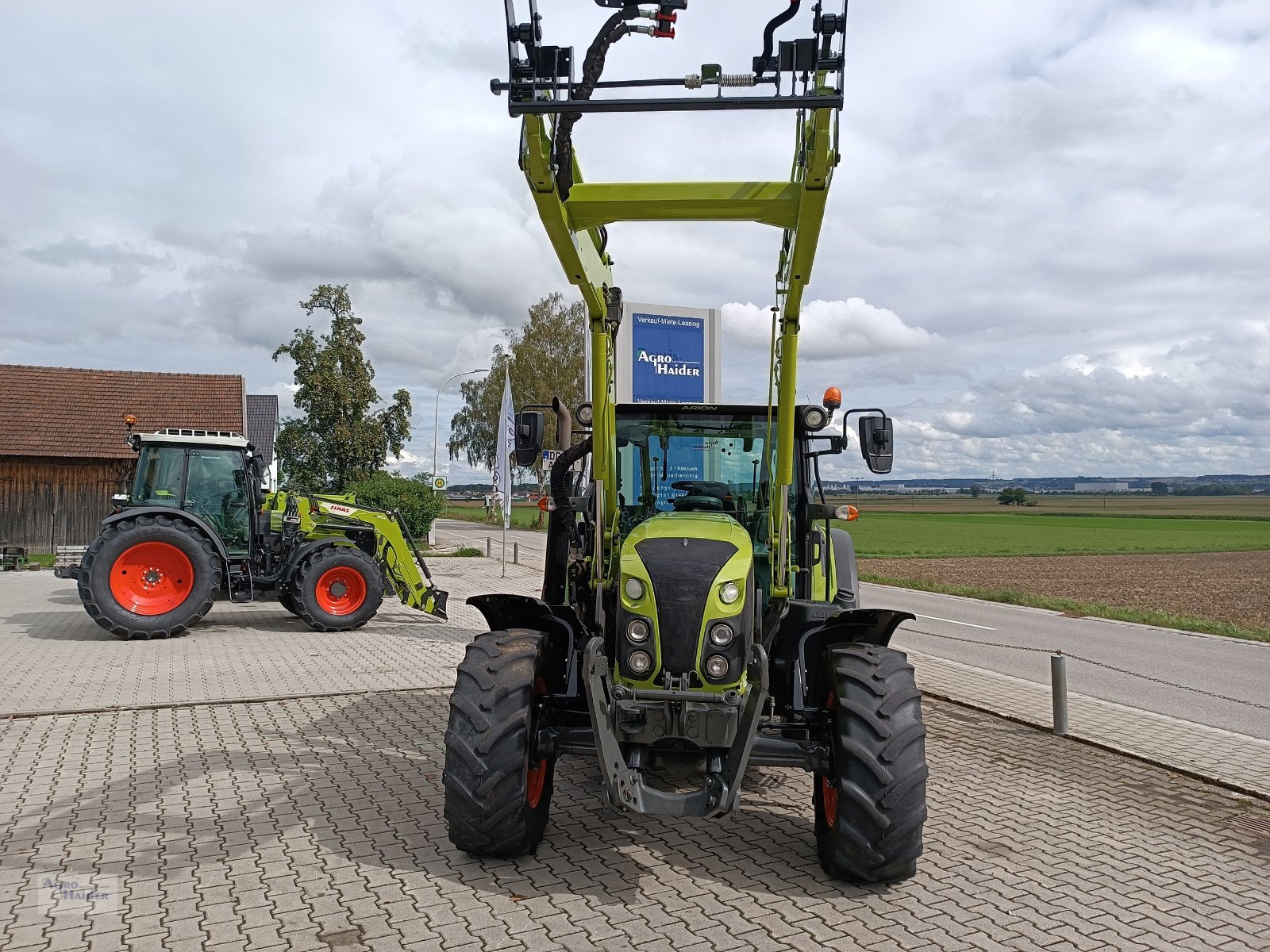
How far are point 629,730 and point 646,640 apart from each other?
402 mm

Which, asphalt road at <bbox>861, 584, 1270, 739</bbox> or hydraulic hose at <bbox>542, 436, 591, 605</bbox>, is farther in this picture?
asphalt road at <bbox>861, 584, 1270, 739</bbox>

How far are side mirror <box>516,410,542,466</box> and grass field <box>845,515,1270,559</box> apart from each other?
85.7 ft

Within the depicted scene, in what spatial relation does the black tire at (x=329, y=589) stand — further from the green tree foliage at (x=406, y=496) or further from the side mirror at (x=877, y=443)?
the green tree foliage at (x=406, y=496)

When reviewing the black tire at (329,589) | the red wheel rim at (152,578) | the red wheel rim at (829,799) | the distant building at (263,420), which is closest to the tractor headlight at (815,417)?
the red wheel rim at (829,799)

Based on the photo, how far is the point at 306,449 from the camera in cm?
2681

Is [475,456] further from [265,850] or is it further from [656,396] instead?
[265,850]

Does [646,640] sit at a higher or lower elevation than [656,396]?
lower

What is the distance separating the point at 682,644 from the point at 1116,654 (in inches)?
420

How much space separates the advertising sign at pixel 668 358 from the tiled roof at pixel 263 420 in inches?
1179

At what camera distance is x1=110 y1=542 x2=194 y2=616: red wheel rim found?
1145 cm

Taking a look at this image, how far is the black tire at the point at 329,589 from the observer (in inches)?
489

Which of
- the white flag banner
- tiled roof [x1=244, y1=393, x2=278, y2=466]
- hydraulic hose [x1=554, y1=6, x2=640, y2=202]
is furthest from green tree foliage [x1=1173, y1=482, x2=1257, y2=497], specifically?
hydraulic hose [x1=554, y1=6, x2=640, y2=202]

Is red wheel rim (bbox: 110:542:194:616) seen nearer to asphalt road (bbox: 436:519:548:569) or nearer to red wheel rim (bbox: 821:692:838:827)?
red wheel rim (bbox: 821:692:838:827)

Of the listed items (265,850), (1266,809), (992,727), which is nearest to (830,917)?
(265,850)
